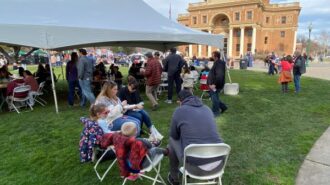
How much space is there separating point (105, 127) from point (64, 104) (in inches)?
198

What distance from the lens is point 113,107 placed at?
430cm

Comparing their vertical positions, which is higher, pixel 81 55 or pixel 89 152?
pixel 81 55

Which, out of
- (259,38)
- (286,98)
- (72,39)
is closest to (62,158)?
(72,39)

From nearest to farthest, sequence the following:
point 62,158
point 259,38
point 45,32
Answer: point 62,158 < point 45,32 < point 259,38

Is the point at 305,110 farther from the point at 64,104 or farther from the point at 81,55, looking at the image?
the point at 64,104

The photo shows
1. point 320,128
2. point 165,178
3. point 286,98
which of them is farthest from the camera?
point 286,98

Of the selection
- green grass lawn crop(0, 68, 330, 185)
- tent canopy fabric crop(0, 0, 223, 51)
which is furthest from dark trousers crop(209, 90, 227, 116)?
tent canopy fabric crop(0, 0, 223, 51)

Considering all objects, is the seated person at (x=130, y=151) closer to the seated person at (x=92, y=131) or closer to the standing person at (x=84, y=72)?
the seated person at (x=92, y=131)

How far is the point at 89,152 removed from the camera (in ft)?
12.9

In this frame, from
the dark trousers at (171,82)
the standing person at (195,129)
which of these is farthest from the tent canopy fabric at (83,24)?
the standing person at (195,129)

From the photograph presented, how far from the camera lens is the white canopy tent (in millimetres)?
6199

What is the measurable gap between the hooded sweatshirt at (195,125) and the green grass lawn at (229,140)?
105 cm

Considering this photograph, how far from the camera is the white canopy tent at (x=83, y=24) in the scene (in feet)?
20.3

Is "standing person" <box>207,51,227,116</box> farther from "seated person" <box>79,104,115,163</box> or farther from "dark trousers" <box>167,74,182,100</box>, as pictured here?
"seated person" <box>79,104,115,163</box>
